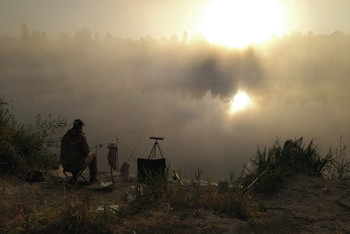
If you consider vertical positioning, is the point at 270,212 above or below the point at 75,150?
below

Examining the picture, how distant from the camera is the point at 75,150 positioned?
805cm

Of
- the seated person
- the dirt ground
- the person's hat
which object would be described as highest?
the person's hat

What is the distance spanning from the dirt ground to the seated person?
1.60 feet

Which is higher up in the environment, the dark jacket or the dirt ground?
the dark jacket

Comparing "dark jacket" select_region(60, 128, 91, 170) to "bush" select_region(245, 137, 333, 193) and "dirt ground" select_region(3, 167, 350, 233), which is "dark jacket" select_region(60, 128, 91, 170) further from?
"bush" select_region(245, 137, 333, 193)

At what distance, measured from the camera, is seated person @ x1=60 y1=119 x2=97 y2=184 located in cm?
802

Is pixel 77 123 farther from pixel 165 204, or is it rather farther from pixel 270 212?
pixel 270 212

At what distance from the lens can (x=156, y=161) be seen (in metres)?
6.91

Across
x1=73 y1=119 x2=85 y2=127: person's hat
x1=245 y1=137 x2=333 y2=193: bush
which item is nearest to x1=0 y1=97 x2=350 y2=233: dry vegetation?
x1=245 y1=137 x2=333 y2=193: bush

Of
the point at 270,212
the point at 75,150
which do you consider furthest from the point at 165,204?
the point at 75,150

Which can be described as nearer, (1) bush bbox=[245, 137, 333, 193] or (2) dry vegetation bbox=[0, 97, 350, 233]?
(2) dry vegetation bbox=[0, 97, 350, 233]

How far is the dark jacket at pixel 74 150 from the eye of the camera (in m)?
8.01

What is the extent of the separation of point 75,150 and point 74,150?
24 millimetres

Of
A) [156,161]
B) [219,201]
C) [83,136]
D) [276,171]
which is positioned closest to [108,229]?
[219,201]
